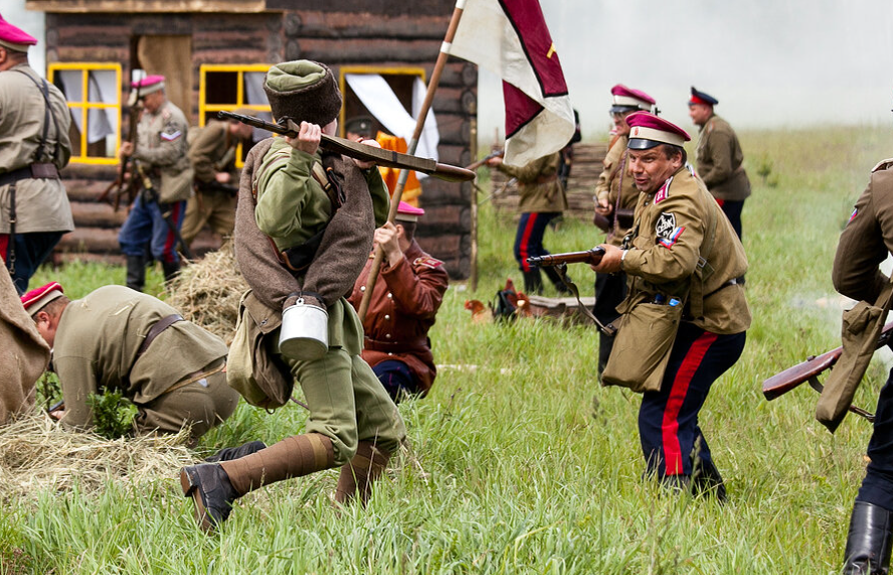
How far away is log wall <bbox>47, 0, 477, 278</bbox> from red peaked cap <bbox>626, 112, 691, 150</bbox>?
730cm

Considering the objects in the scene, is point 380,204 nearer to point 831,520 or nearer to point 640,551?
point 640,551

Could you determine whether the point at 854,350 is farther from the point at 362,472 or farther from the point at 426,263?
the point at 426,263

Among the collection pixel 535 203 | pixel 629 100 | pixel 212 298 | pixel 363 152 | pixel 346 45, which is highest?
pixel 346 45

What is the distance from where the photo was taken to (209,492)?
11.7ft

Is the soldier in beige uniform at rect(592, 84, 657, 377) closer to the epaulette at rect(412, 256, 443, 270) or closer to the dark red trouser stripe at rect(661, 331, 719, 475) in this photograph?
the epaulette at rect(412, 256, 443, 270)

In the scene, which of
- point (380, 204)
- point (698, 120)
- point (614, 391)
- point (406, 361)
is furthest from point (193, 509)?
point (698, 120)

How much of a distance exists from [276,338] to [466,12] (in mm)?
2327

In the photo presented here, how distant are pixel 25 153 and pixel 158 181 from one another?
3660mm

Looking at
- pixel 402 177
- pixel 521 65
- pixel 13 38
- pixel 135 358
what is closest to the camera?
pixel 135 358

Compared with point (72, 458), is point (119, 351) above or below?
above

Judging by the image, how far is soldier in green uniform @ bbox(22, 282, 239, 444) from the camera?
4.68 m

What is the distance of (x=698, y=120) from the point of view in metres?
10.7

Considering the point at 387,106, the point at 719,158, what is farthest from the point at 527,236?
the point at 387,106

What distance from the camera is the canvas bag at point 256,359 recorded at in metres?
3.87
